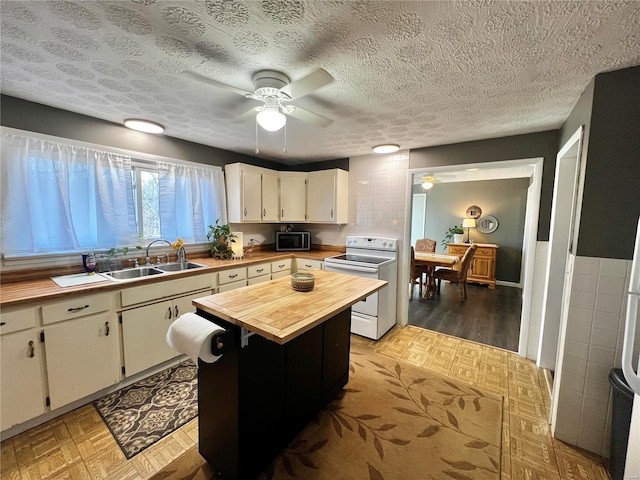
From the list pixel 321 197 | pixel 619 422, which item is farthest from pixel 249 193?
pixel 619 422

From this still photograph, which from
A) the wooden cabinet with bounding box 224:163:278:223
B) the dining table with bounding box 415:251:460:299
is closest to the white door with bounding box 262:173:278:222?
the wooden cabinet with bounding box 224:163:278:223

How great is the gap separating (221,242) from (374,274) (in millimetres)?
1889

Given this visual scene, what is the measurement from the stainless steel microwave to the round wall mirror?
160 inches

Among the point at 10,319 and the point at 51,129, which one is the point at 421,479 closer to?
the point at 10,319

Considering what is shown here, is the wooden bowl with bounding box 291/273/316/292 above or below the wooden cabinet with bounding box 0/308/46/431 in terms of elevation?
above

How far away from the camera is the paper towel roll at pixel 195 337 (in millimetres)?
1168

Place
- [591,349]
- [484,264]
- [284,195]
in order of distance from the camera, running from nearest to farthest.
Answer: [591,349] < [284,195] < [484,264]

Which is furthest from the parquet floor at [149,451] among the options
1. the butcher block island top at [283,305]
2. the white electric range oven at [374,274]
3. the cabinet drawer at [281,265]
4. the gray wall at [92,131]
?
the gray wall at [92,131]

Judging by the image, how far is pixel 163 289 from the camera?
90.1 inches

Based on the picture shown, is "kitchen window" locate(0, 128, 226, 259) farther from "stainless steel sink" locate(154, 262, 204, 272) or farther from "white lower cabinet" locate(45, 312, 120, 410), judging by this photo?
"white lower cabinet" locate(45, 312, 120, 410)

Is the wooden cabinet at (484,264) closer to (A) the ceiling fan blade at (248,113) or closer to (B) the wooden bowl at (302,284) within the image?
(B) the wooden bowl at (302,284)

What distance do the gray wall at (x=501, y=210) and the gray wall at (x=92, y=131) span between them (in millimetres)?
5245

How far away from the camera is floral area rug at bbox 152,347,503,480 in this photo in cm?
149

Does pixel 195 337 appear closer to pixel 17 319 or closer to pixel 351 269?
pixel 17 319
